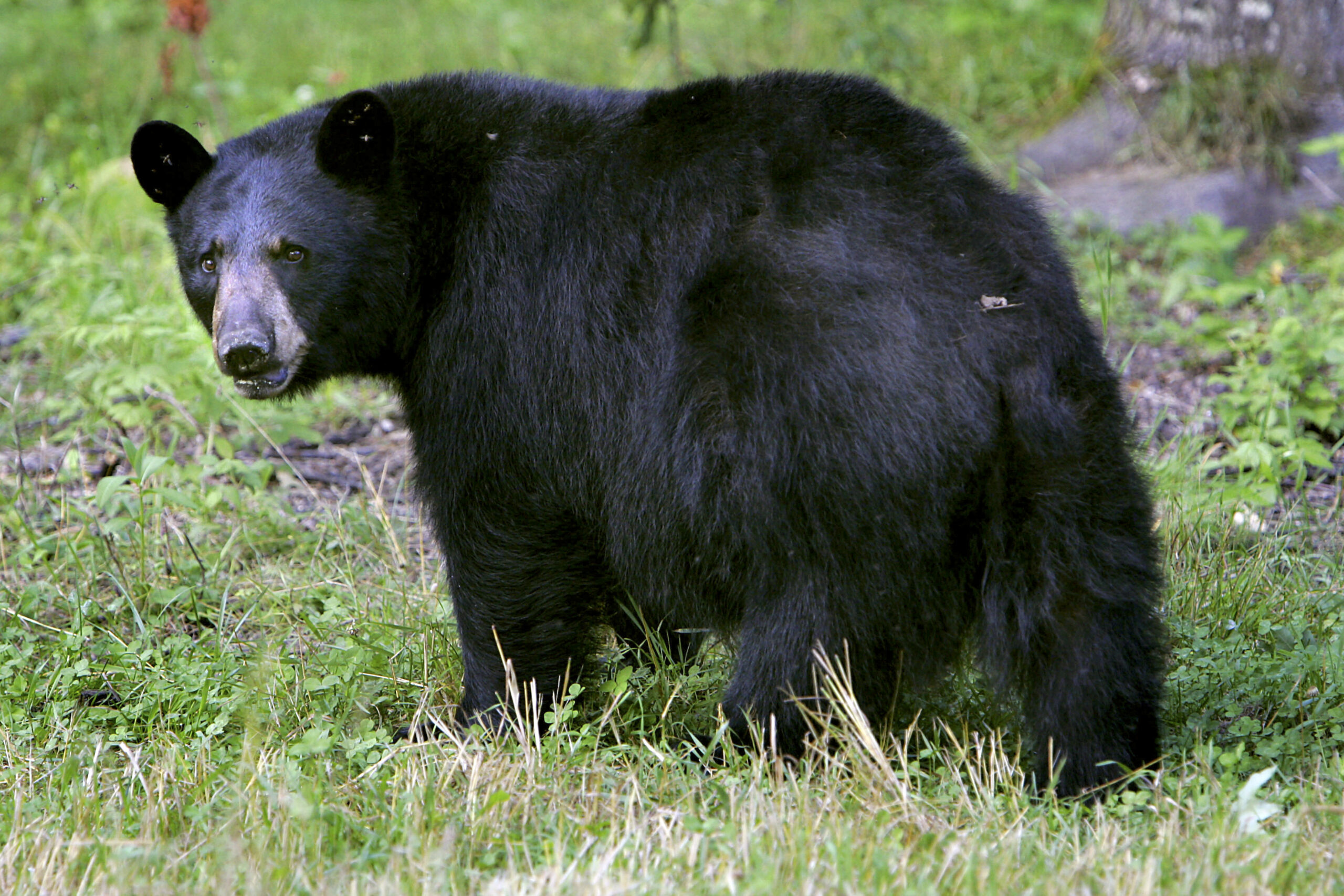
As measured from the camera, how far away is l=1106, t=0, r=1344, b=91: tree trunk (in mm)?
6473

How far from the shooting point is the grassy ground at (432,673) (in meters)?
2.47

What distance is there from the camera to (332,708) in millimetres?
3395

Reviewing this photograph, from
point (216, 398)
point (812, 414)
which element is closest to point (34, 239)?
point (216, 398)

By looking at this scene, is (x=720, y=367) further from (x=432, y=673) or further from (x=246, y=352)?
(x=432, y=673)

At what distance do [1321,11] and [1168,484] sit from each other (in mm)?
3527

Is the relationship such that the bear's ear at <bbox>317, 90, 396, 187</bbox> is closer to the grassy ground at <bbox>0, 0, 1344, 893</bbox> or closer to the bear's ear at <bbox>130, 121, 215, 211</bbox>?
the bear's ear at <bbox>130, 121, 215, 211</bbox>

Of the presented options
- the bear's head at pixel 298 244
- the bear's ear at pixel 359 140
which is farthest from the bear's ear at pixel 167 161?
the bear's ear at pixel 359 140

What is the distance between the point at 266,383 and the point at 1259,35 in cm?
557

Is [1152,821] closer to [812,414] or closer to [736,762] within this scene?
[736,762]

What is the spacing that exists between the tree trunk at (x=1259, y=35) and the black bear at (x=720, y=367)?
4.40 metres

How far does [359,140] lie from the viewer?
3.28 metres

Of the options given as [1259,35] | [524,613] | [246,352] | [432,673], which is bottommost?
[432,673]

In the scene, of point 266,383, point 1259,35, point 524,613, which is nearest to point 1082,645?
point 524,613

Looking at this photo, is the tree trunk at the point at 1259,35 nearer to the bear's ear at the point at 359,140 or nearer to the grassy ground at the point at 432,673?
the grassy ground at the point at 432,673
